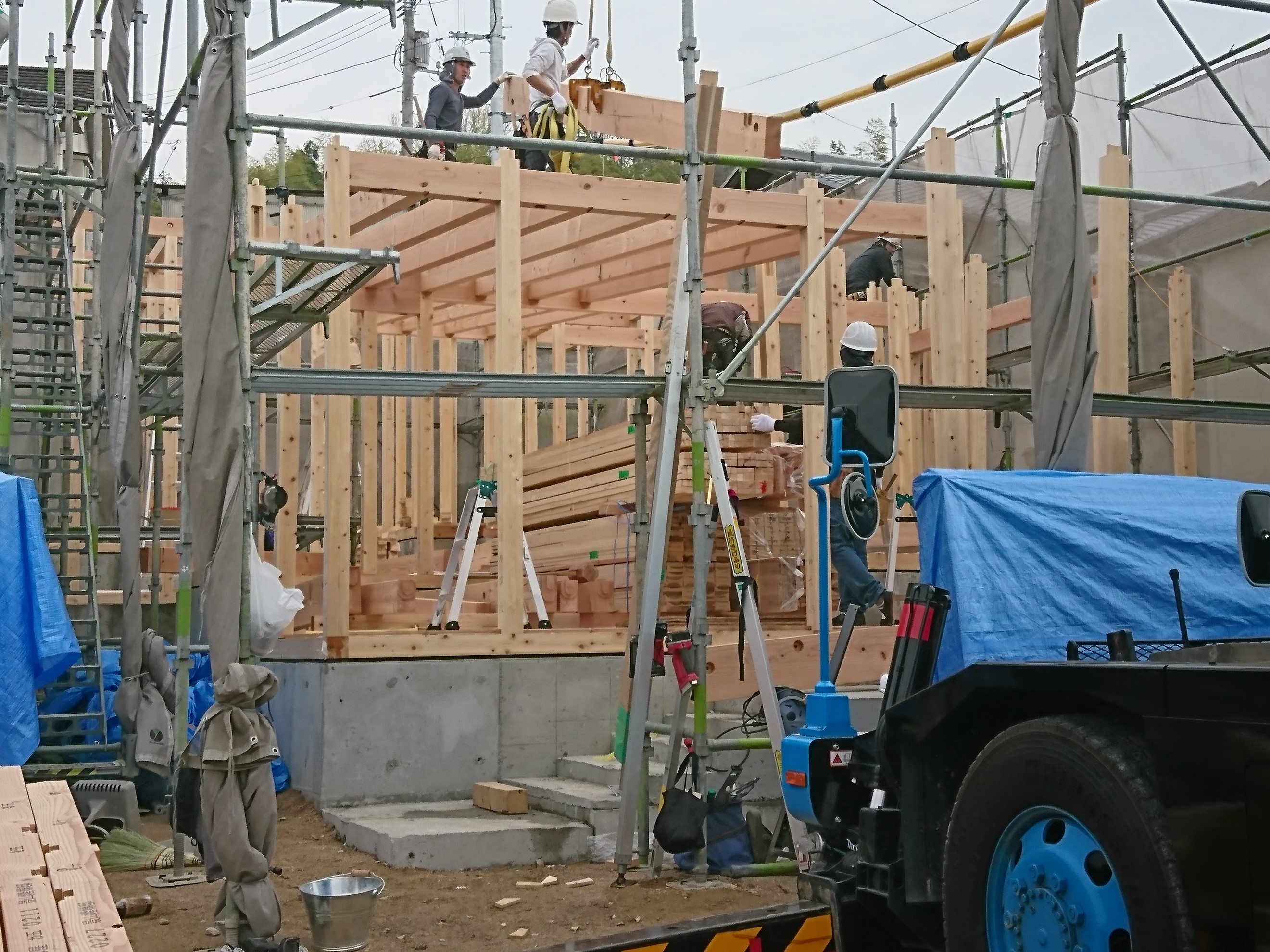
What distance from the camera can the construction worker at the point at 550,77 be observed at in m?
11.3

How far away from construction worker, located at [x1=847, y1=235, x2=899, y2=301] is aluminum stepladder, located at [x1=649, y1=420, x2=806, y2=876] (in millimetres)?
9663

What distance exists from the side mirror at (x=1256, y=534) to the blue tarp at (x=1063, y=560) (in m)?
2.61

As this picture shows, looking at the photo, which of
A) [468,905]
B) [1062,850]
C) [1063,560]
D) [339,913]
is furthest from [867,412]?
[468,905]

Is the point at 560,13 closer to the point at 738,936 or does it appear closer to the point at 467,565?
the point at 467,565

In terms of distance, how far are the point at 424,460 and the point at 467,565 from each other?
13.7 ft

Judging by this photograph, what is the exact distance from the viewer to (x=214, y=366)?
674cm

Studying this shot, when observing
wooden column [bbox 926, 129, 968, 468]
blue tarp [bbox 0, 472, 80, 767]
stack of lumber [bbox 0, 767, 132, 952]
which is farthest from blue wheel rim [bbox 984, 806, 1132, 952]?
wooden column [bbox 926, 129, 968, 468]

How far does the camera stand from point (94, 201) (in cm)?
1521

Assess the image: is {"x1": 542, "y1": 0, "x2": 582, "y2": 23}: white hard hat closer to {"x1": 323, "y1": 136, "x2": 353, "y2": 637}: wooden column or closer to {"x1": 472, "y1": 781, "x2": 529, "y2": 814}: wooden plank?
{"x1": 323, "y1": 136, "x2": 353, "y2": 637}: wooden column

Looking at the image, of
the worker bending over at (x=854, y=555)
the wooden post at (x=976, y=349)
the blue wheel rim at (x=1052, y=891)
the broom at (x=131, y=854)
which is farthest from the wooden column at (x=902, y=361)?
the blue wheel rim at (x=1052, y=891)

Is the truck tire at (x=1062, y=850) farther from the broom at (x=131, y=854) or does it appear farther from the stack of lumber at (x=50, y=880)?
the broom at (x=131, y=854)

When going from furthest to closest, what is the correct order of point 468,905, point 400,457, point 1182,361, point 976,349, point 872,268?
point 872,268, point 400,457, point 1182,361, point 976,349, point 468,905

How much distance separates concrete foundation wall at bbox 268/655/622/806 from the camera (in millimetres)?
9609

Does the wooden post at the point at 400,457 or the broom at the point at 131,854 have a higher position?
the wooden post at the point at 400,457
